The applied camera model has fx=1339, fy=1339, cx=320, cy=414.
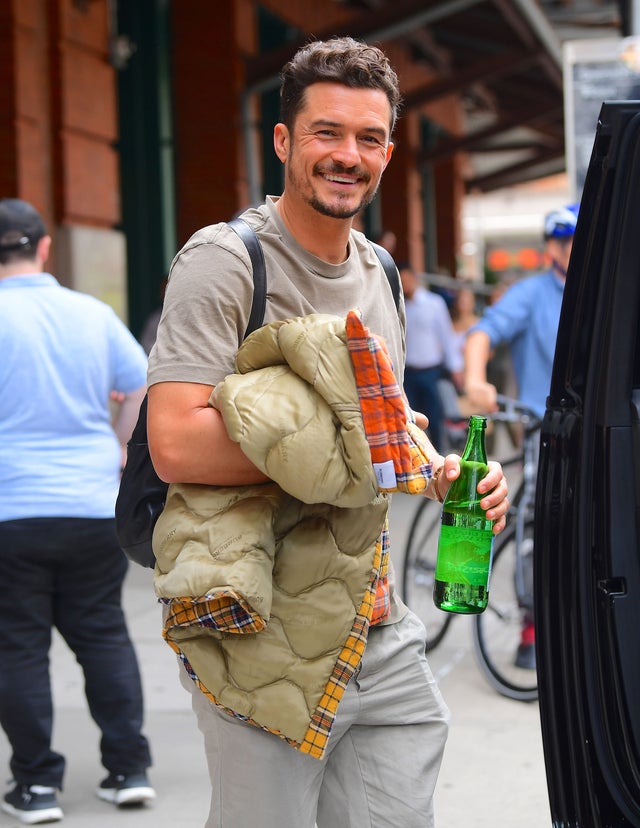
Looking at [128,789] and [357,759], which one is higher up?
[357,759]

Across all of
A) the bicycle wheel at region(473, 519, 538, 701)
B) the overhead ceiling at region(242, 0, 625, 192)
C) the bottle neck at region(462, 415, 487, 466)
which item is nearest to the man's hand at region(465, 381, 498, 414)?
the bicycle wheel at region(473, 519, 538, 701)

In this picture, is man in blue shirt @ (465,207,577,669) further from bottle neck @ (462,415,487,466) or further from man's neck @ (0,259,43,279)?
bottle neck @ (462,415,487,466)

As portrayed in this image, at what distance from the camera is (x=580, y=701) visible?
2.37 m

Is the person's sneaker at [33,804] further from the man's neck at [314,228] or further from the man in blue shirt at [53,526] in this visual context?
the man's neck at [314,228]

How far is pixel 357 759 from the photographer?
2473mm

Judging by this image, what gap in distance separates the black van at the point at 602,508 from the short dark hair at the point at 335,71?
41 cm

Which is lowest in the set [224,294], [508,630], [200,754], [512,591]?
[200,754]

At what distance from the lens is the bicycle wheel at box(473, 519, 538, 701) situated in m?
5.32

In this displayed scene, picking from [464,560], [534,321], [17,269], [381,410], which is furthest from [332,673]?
[534,321]

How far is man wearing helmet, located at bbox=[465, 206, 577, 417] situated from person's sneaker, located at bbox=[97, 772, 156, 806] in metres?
2.05

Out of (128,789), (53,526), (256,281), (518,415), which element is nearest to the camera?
(256,281)

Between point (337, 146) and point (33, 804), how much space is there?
98.8 inches

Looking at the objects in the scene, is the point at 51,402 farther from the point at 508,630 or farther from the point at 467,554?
the point at 508,630

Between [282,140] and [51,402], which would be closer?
[282,140]
